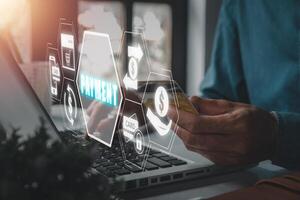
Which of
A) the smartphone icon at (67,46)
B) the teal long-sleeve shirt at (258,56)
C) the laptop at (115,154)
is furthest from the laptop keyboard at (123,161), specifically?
the teal long-sleeve shirt at (258,56)

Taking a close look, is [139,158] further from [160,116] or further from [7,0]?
[7,0]

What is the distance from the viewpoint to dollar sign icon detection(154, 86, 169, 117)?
531mm

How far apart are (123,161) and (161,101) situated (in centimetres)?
10

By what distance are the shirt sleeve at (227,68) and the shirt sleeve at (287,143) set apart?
35 centimetres

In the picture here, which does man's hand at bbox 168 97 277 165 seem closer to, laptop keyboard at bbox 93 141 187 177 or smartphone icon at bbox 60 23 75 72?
laptop keyboard at bbox 93 141 187 177

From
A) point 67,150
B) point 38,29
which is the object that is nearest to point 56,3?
point 38,29

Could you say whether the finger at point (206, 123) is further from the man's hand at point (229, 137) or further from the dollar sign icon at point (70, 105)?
the dollar sign icon at point (70, 105)

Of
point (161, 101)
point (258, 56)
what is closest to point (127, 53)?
point (161, 101)

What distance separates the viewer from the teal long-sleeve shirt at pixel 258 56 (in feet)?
3.08

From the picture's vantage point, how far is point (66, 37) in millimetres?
666

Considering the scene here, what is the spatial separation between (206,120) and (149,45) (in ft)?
0.39

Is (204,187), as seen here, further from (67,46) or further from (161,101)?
(67,46)

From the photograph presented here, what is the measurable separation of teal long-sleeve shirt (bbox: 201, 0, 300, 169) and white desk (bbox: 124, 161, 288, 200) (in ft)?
1.15

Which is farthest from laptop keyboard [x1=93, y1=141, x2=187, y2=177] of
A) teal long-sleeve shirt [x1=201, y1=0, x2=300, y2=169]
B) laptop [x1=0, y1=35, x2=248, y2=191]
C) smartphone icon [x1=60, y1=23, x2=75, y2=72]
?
teal long-sleeve shirt [x1=201, y1=0, x2=300, y2=169]
